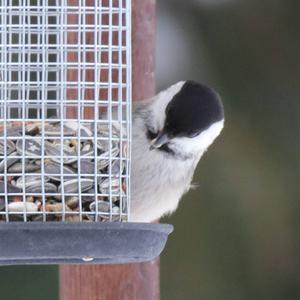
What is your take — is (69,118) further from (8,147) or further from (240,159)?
(240,159)

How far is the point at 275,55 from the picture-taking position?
8.33m

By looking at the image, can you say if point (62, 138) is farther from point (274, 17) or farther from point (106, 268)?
point (274, 17)

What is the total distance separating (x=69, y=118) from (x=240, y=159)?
145 inches

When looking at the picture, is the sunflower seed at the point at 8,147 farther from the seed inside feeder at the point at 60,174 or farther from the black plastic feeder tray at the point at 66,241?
the black plastic feeder tray at the point at 66,241

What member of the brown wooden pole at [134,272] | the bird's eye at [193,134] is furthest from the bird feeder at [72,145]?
the bird's eye at [193,134]

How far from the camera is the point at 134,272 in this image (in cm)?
475

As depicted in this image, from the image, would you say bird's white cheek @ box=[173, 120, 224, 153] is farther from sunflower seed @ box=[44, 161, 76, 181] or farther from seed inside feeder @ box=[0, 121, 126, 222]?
sunflower seed @ box=[44, 161, 76, 181]

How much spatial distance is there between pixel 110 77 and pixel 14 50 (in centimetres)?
38

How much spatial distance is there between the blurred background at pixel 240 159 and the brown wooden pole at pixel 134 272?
315 centimetres

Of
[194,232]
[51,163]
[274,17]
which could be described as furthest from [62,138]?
[274,17]

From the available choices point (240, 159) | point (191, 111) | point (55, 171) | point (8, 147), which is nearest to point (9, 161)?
point (8, 147)

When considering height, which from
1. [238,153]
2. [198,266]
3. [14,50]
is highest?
[14,50]

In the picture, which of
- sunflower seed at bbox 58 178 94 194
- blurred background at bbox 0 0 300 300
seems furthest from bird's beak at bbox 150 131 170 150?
blurred background at bbox 0 0 300 300

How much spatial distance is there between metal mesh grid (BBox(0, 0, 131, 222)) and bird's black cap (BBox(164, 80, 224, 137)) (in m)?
0.25
